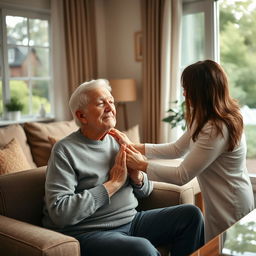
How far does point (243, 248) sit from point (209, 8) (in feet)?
9.87

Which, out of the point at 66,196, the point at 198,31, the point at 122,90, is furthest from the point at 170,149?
the point at 198,31

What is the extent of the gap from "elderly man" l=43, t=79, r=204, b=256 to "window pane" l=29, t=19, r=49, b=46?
2.61m

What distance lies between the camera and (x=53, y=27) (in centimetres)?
432

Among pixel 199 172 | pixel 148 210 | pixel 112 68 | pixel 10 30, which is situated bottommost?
pixel 148 210

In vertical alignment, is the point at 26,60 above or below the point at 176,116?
above

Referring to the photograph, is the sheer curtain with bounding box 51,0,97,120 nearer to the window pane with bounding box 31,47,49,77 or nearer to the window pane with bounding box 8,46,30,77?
the window pane with bounding box 31,47,49,77

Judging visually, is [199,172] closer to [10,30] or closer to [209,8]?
[209,8]

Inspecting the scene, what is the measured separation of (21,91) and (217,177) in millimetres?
2971

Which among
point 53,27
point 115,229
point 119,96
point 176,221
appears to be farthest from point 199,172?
point 53,27

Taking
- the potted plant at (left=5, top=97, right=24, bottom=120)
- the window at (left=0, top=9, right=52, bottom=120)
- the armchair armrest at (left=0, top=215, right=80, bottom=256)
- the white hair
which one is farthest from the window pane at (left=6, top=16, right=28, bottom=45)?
the armchair armrest at (left=0, top=215, right=80, bottom=256)

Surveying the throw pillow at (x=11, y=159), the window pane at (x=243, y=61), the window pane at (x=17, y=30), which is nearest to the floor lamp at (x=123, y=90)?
the window pane at (x=17, y=30)

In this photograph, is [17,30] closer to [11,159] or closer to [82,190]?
[11,159]

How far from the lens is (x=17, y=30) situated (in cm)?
421

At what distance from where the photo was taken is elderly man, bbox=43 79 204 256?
177cm
